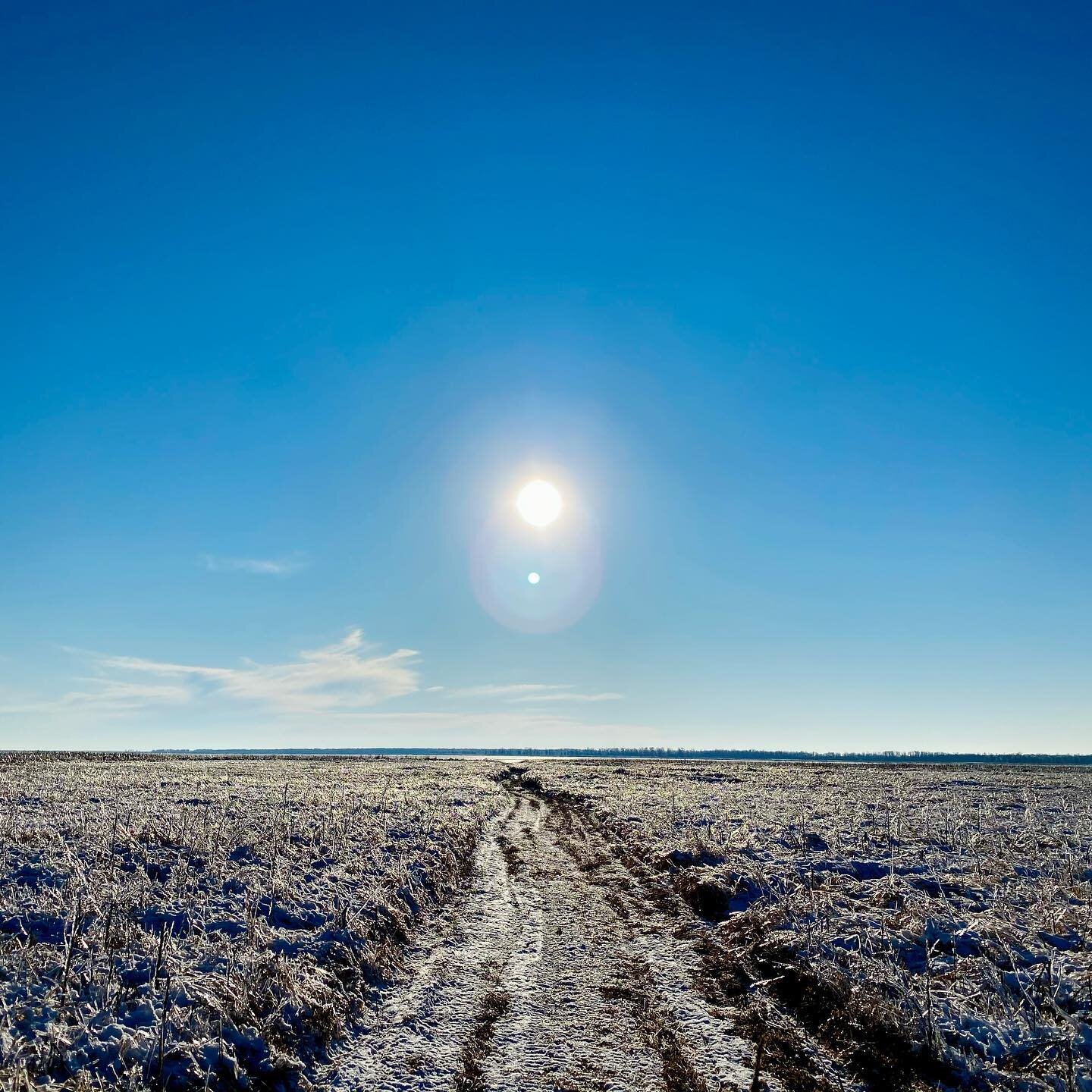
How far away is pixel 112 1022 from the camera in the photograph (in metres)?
7.89

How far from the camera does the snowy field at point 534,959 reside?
7.59 meters

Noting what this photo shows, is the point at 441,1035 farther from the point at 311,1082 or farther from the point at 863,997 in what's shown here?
the point at 863,997

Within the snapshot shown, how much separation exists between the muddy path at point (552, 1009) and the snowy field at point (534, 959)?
0.05 metres

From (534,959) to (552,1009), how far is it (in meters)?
2.34

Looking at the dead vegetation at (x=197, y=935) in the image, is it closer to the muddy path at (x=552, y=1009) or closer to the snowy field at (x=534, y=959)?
the snowy field at (x=534, y=959)

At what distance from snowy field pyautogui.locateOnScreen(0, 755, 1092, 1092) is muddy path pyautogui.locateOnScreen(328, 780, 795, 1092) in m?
0.05

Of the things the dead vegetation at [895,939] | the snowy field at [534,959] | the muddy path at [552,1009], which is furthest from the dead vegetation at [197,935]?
the dead vegetation at [895,939]

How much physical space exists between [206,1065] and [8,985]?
3360 millimetres

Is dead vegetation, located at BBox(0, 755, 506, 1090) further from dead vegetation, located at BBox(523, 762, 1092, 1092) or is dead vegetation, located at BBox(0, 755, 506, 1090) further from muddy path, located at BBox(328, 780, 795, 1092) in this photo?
dead vegetation, located at BBox(523, 762, 1092, 1092)

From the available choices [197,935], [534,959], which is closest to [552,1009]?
[534,959]

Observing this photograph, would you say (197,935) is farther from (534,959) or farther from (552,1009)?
(552,1009)

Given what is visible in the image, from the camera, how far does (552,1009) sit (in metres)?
9.23

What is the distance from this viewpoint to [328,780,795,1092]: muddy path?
7469mm

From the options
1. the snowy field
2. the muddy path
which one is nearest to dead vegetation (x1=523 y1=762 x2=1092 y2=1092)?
the snowy field
